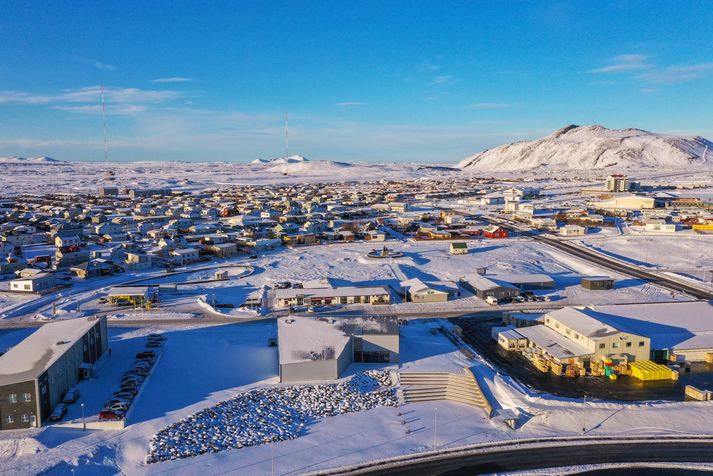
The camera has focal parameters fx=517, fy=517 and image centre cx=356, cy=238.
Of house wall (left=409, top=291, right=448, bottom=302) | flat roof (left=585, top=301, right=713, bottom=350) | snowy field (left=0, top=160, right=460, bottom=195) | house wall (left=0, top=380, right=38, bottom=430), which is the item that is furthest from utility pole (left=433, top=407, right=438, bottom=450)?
snowy field (left=0, top=160, right=460, bottom=195)

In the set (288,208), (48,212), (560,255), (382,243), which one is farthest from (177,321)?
(48,212)

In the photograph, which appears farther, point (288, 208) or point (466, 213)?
point (288, 208)

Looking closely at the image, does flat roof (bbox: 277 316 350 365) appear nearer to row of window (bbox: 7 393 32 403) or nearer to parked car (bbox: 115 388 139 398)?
parked car (bbox: 115 388 139 398)

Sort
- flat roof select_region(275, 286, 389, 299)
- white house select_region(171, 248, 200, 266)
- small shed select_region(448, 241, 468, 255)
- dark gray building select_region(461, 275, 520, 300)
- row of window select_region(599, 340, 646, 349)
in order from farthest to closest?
small shed select_region(448, 241, 468, 255) → white house select_region(171, 248, 200, 266) → dark gray building select_region(461, 275, 520, 300) → flat roof select_region(275, 286, 389, 299) → row of window select_region(599, 340, 646, 349)

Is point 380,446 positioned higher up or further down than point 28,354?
further down

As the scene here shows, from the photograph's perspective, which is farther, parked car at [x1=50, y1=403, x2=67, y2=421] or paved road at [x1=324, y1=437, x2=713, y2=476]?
parked car at [x1=50, y1=403, x2=67, y2=421]

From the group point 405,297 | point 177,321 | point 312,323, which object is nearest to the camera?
point 312,323

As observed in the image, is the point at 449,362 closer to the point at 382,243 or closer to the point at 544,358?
the point at 544,358

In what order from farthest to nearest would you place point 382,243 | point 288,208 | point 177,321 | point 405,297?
point 288,208
point 382,243
point 405,297
point 177,321
